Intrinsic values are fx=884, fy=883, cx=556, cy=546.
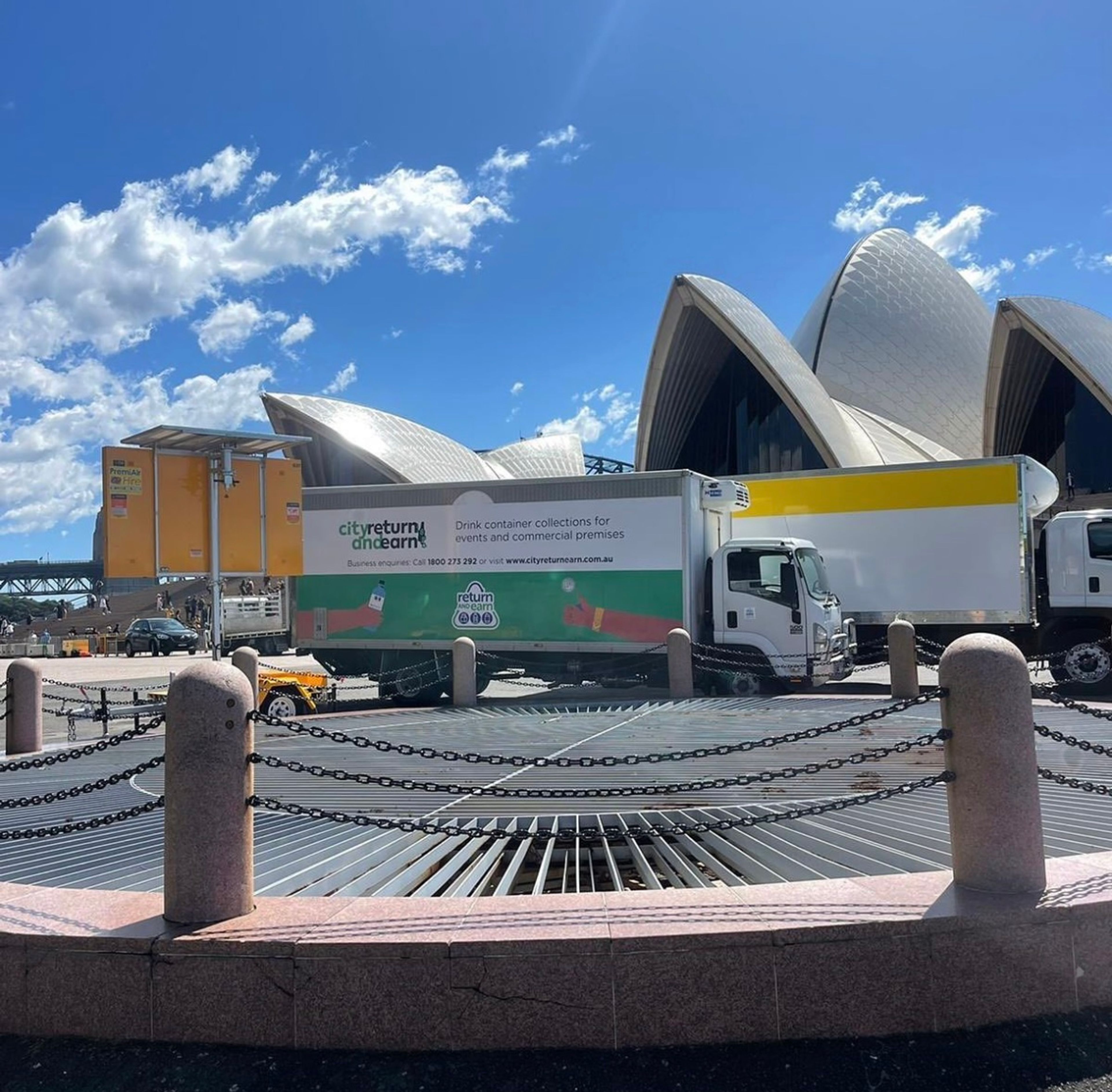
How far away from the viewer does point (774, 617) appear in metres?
13.2

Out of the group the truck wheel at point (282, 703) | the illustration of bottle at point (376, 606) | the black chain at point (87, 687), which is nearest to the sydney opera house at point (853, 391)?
the black chain at point (87, 687)

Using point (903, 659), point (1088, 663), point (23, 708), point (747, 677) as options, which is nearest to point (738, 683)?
point (747, 677)

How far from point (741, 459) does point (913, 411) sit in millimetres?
9620

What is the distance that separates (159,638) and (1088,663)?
31799mm

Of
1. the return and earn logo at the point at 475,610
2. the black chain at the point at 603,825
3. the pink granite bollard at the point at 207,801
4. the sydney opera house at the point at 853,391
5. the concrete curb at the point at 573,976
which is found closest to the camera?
the concrete curb at the point at 573,976

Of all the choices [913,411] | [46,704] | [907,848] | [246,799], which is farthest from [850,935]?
[913,411]

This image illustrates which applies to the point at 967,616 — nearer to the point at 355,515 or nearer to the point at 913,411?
the point at 355,515

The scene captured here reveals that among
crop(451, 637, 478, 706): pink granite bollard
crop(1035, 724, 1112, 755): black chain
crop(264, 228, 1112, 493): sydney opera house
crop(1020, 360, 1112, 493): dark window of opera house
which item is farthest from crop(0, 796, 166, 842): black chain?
crop(1020, 360, 1112, 493): dark window of opera house

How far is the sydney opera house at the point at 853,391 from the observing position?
3388 cm

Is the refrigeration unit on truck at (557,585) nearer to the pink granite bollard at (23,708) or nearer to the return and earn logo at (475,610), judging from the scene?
the return and earn logo at (475,610)

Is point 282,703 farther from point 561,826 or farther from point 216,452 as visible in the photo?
point 561,826

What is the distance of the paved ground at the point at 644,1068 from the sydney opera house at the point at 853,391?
2643 cm

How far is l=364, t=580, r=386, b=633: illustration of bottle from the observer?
15336 millimetres

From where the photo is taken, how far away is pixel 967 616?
1476 cm
